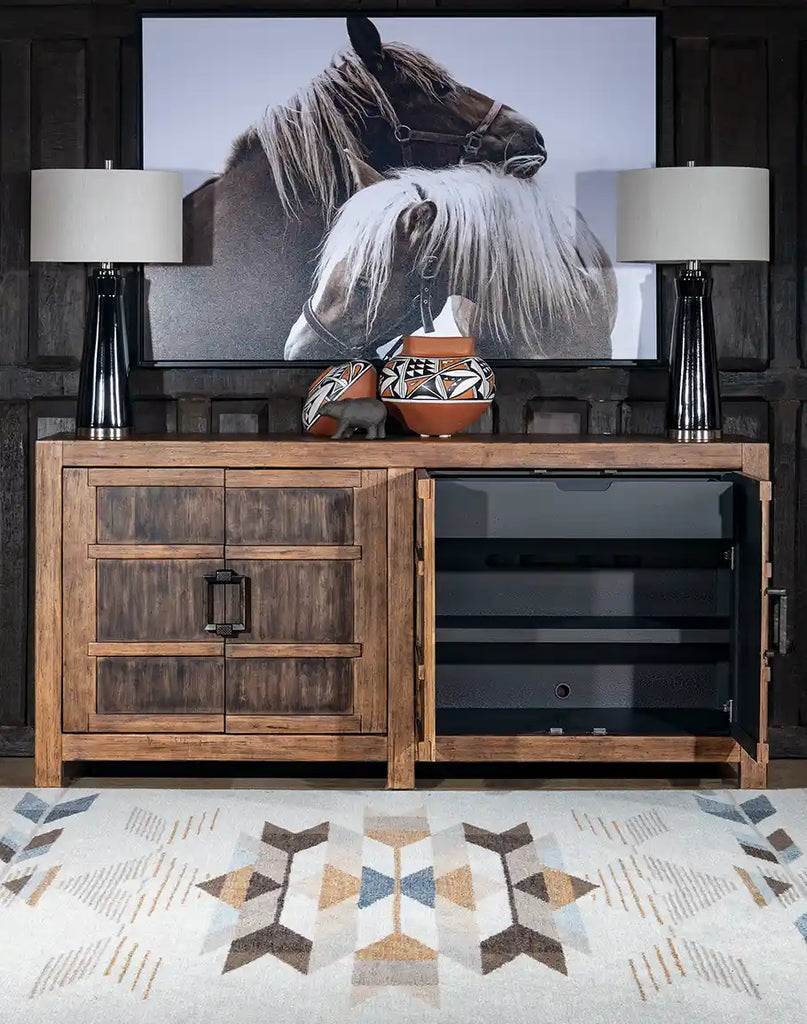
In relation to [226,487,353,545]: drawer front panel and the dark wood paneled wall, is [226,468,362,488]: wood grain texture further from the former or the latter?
the dark wood paneled wall

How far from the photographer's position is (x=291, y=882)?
260 centimetres

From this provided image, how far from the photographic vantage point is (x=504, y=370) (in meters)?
3.58

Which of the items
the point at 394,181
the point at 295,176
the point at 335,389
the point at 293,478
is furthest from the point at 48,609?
the point at 394,181

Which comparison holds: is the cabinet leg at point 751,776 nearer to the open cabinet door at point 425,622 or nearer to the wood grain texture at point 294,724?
the open cabinet door at point 425,622

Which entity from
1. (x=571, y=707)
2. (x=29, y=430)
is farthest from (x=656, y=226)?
(x=29, y=430)

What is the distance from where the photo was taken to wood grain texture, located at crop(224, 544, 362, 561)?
3180 mm

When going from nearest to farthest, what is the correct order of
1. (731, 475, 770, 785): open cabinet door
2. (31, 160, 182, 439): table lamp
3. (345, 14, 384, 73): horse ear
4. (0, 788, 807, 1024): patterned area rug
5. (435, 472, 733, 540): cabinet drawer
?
(0, 788, 807, 1024): patterned area rug → (731, 475, 770, 785): open cabinet door → (435, 472, 733, 540): cabinet drawer → (31, 160, 182, 439): table lamp → (345, 14, 384, 73): horse ear

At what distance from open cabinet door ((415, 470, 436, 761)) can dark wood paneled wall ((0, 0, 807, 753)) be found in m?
0.62

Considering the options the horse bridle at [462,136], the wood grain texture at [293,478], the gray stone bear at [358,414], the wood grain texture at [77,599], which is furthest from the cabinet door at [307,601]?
the horse bridle at [462,136]

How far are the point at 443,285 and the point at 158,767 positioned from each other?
1.56m

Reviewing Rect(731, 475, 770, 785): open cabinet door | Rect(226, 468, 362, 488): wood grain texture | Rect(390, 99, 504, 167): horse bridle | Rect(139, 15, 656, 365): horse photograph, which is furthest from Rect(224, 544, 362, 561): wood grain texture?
Rect(390, 99, 504, 167): horse bridle

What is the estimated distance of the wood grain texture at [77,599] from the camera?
10.5 ft

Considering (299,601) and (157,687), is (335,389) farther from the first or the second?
(157,687)

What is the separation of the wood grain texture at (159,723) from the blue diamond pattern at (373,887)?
70cm
